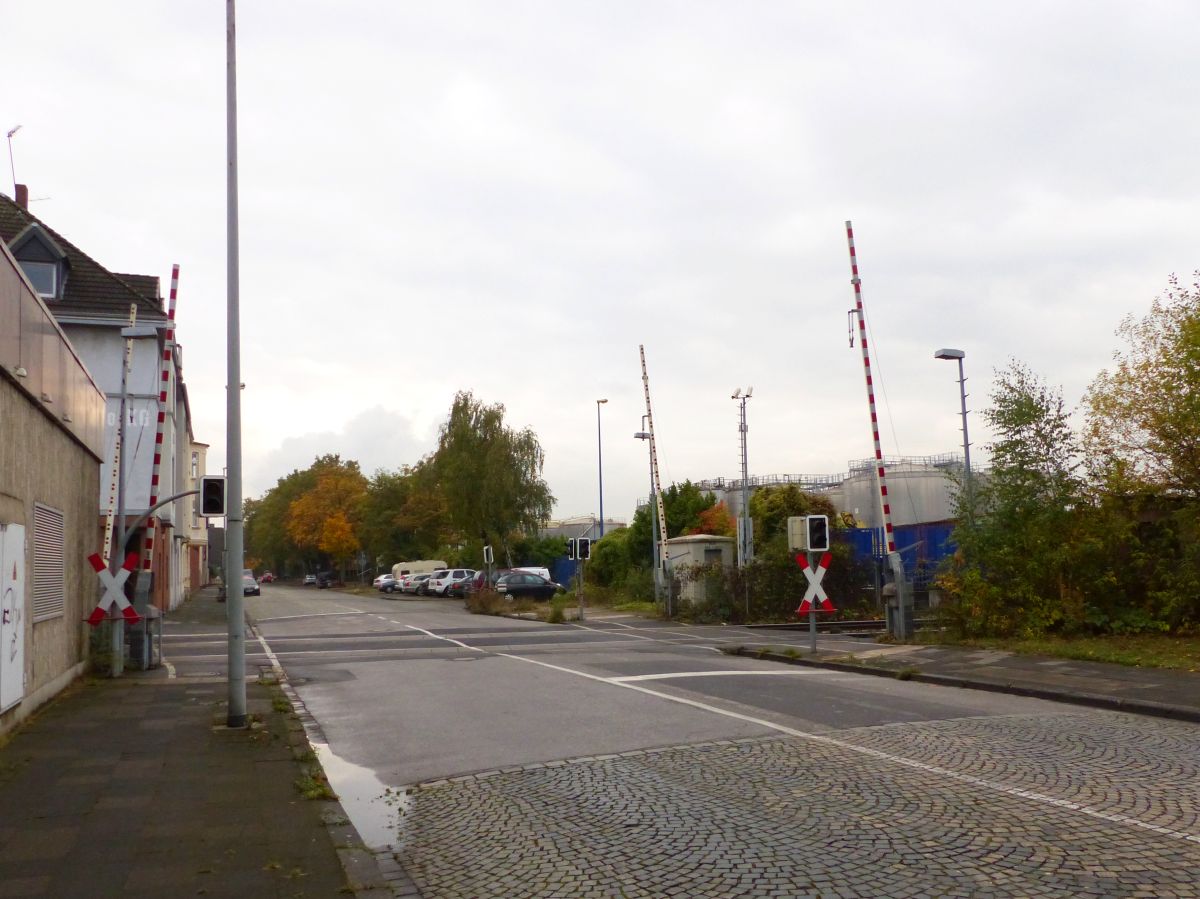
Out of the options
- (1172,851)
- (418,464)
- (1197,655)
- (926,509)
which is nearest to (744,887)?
(1172,851)

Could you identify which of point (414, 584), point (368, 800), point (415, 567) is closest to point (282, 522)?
point (415, 567)

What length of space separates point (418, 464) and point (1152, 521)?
216 ft

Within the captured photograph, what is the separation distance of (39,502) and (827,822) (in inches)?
372

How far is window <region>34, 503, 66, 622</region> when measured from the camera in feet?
39.9

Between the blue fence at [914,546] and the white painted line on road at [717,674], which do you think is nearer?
the white painted line on road at [717,674]

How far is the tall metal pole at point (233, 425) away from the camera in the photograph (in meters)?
10.8

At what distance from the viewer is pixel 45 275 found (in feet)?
110

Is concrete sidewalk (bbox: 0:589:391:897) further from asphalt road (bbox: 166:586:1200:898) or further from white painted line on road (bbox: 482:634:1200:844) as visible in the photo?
white painted line on road (bbox: 482:634:1200:844)

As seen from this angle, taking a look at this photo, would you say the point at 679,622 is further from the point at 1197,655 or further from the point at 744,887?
the point at 744,887

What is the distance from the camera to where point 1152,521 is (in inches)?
722

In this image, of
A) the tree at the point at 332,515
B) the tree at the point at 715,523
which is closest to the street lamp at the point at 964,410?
the tree at the point at 715,523

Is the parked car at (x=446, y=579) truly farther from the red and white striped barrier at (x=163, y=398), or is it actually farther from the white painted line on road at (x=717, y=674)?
the white painted line on road at (x=717, y=674)

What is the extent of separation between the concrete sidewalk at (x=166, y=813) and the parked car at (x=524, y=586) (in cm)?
3276

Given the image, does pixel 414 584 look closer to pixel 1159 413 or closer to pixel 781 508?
pixel 781 508
